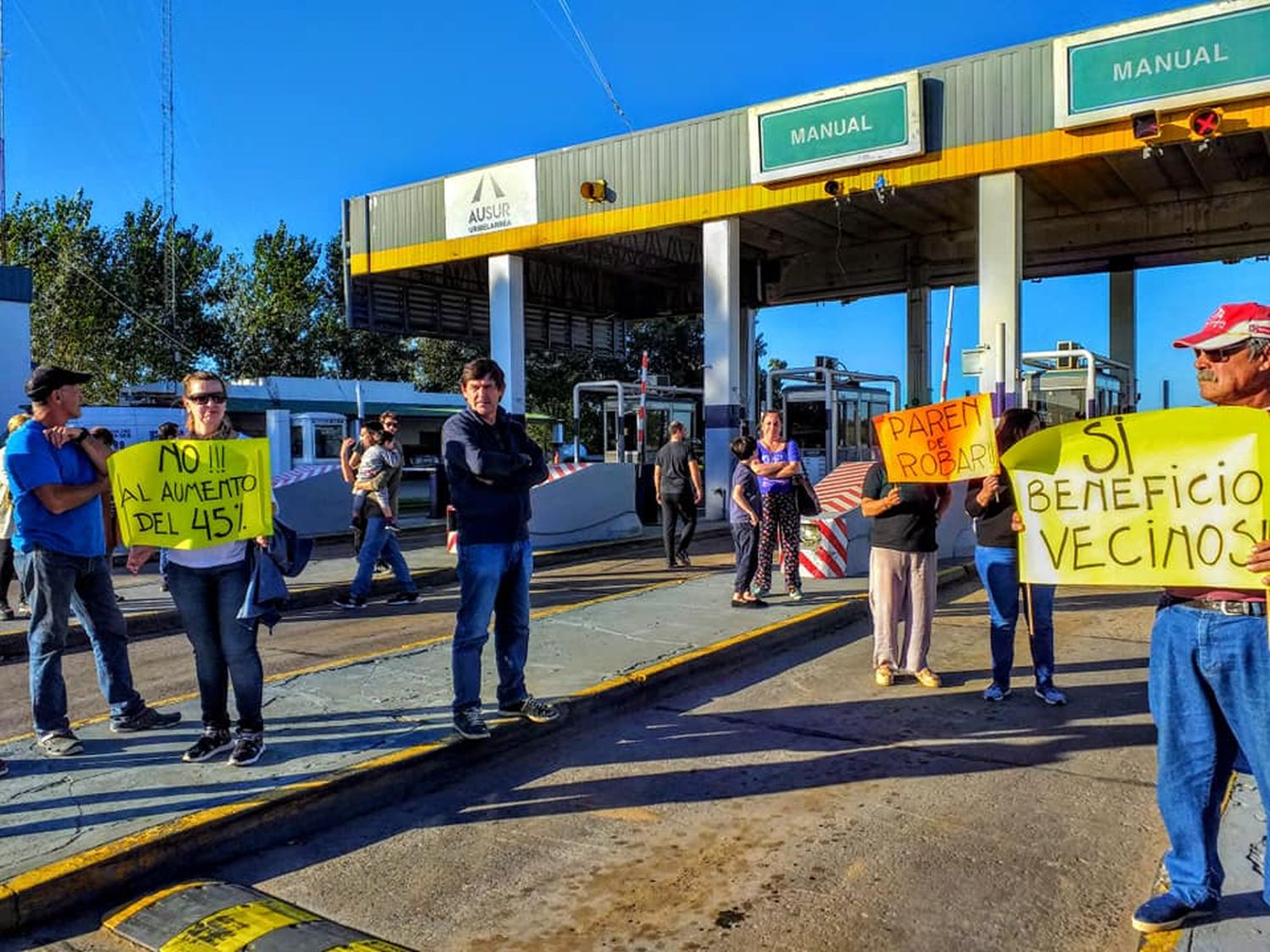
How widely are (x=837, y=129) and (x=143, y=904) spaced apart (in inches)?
582

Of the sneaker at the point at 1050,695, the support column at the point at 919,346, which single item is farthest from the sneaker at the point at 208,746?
the support column at the point at 919,346

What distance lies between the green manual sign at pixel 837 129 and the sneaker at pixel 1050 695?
10.9 metres

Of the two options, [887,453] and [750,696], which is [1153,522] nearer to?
[887,453]

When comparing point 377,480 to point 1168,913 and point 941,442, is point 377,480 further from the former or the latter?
point 1168,913

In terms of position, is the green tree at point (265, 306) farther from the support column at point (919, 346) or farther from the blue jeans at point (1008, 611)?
the blue jeans at point (1008, 611)

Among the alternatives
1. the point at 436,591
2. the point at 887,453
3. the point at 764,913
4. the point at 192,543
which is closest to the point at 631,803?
the point at 764,913

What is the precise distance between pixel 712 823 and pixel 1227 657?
2.21m

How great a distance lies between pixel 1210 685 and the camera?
118 inches

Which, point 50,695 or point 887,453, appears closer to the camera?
point 50,695

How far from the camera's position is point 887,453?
6.02 m

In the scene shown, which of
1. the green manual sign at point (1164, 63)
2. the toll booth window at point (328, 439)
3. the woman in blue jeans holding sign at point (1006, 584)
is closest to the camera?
the woman in blue jeans holding sign at point (1006, 584)

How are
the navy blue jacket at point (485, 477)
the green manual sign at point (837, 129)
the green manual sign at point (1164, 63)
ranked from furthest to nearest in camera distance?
the green manual sign at point (837, 129), the green manual sign at point (1164, 63), the navy blue jacket at point (485, 477)

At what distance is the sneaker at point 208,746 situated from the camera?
462 cm

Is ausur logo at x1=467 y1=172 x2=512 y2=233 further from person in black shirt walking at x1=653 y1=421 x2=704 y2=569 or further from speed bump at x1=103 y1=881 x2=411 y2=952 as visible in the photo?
speed bump at x1=103 y1=881 x2=411 y2=952
